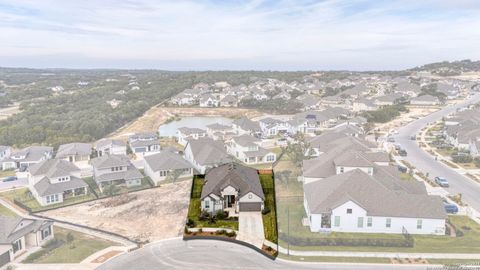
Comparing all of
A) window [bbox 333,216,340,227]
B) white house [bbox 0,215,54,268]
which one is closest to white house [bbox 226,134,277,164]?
window [bbox 333,216,340,227]

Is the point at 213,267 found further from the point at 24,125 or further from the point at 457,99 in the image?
the point at 457,99

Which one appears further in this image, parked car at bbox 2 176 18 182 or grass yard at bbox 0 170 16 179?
grass yard at bbox 0 170 16 179

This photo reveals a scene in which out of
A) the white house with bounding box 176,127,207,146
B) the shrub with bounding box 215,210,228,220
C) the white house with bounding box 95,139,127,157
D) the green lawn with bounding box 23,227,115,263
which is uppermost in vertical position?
the shrub with bounding box 215,210,228,220

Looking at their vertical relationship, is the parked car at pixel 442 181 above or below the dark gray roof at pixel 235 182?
below

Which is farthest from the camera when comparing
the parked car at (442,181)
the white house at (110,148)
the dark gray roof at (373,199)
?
the white house at (110,148)

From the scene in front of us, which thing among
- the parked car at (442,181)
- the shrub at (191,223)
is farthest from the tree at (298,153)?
the shrub at (191,223)

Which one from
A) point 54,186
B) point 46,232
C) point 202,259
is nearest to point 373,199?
point 202,259

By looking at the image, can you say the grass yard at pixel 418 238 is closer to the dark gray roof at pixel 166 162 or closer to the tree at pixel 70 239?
the tree at pixel 70 239

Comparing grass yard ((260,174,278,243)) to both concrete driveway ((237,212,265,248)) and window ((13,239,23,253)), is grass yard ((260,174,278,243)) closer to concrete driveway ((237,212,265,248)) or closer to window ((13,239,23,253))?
concrete driveway ((237,212,265,248))
